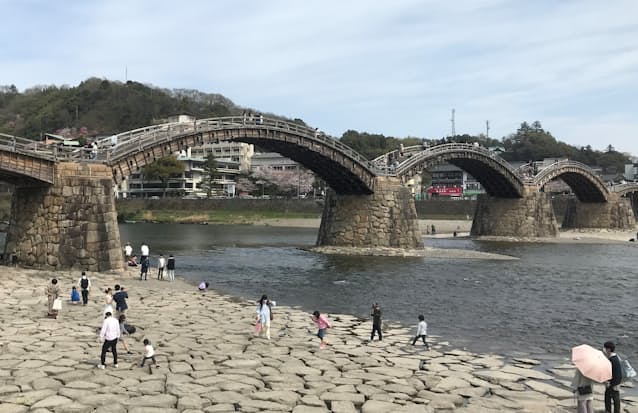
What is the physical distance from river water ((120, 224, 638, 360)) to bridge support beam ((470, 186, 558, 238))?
14.9 m

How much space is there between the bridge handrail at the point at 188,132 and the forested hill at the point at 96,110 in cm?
10446

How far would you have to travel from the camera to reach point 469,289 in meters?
27.0

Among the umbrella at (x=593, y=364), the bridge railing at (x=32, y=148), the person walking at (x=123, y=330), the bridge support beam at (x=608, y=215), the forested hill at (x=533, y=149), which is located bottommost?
the person walking at (x=123, y=330)

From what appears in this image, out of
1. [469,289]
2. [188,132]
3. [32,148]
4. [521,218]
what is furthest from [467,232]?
[32,148]

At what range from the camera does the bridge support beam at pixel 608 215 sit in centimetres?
7475

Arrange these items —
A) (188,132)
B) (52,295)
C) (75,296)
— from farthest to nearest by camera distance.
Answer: (188,132) → (75,296) → (52,295)

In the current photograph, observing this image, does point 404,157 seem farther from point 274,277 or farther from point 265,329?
point 265,329

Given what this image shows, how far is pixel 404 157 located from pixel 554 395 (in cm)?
4103

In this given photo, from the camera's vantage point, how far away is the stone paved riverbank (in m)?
10.0

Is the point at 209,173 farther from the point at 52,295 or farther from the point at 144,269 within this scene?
the point at 52,295

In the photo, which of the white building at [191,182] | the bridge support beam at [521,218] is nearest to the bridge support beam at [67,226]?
the bridge support beam at [521,218]

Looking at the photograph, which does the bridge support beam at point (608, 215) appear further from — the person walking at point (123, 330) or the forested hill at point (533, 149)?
the person walking at point (123, 330)

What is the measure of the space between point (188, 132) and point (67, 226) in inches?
410

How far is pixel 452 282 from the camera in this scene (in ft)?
95.6
